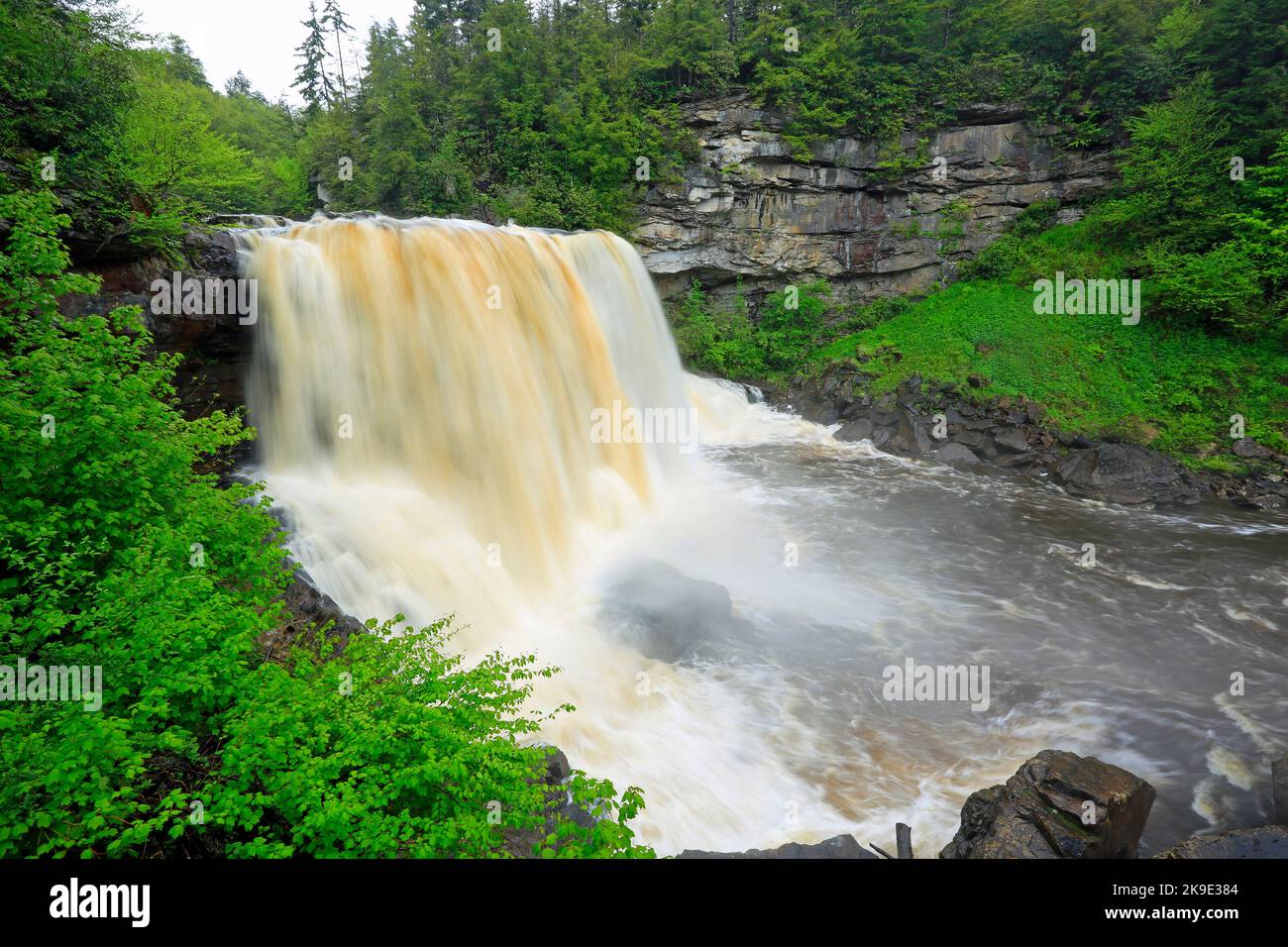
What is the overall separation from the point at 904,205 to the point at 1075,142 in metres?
6.08

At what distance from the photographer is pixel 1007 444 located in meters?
16.6

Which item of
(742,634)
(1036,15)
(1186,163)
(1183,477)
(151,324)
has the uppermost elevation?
(1036,15)

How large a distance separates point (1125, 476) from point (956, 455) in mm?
3850

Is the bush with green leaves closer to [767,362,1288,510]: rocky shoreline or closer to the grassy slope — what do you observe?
[767,362,1288,510]: rocky shoreline

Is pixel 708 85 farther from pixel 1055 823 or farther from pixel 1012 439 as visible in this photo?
pixel 1055 823

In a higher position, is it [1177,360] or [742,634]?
[1177,360]

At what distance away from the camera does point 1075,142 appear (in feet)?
70.4

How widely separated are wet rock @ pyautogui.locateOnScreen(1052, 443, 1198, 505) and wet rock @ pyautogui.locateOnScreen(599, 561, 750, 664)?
1091cm

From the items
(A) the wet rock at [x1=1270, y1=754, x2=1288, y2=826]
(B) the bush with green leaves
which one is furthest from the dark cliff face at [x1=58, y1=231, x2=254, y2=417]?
(A) the wet rock at [x1=1270, y1=754, x2=1288, y2=826]

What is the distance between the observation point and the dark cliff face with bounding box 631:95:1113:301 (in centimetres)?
2194

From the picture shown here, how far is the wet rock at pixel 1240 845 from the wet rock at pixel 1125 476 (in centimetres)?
1163
